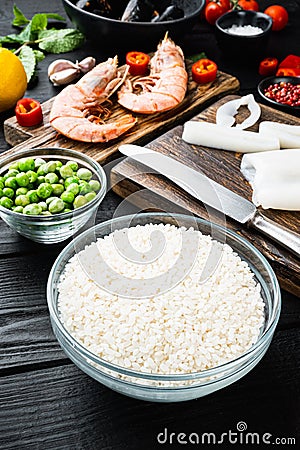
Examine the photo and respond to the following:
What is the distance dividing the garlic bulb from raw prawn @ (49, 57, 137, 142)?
12 centimetres

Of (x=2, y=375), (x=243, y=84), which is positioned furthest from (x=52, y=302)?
(x=243, y=84)

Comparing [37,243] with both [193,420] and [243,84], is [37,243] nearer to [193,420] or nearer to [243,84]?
[193,420]

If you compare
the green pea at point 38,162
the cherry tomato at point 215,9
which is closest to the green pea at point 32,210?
the green pea at point 38,162

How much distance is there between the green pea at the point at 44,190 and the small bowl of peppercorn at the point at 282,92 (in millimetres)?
1031

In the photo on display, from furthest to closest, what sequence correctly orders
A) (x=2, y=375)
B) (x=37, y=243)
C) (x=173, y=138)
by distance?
(x=173, y=138) < (x=37, y=243) < (x=2, y=375)

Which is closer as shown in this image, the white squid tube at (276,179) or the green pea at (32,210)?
the green pea at (32,210)

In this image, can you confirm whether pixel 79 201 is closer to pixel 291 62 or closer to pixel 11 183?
pixel 11 183

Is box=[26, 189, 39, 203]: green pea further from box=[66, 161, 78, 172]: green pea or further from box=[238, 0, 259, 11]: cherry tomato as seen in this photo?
box=[238, 0, 259, 11]: cherry tomato

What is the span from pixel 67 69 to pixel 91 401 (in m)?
1.57

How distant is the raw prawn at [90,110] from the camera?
2.13m

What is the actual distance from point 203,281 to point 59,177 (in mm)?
623

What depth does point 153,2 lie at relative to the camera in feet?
9.18

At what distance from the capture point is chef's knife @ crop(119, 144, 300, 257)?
5.52 feet

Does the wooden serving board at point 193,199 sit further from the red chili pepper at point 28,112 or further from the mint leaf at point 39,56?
the mint leaf at point 39,56
